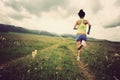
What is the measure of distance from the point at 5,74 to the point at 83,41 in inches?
210

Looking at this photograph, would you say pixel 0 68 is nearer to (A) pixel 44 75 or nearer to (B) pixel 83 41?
(A) pixel 44 75

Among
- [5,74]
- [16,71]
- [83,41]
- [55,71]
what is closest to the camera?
[5,74]

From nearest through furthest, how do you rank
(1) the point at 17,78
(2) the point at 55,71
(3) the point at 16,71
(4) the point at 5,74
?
(1) the point at 17,78 → (4) the point at 5,74 → (3) the point at 16,71 → (2) the point at 55,71

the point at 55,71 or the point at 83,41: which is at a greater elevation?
the point at 83,41

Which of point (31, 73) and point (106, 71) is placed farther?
point (106, 71)

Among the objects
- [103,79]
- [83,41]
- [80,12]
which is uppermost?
[80,12]

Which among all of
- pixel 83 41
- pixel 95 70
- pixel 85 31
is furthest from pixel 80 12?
pixel 95 70

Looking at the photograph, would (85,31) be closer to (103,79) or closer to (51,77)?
(103,79)

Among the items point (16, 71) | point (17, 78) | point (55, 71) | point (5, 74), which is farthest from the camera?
point (55, 71)

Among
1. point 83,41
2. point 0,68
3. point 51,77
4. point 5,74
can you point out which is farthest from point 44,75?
point 83,41

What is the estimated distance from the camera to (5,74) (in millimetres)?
8891

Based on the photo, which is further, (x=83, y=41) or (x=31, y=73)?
(x=83, y=41)

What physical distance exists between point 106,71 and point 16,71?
5.93m

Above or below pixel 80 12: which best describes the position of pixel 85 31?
below
